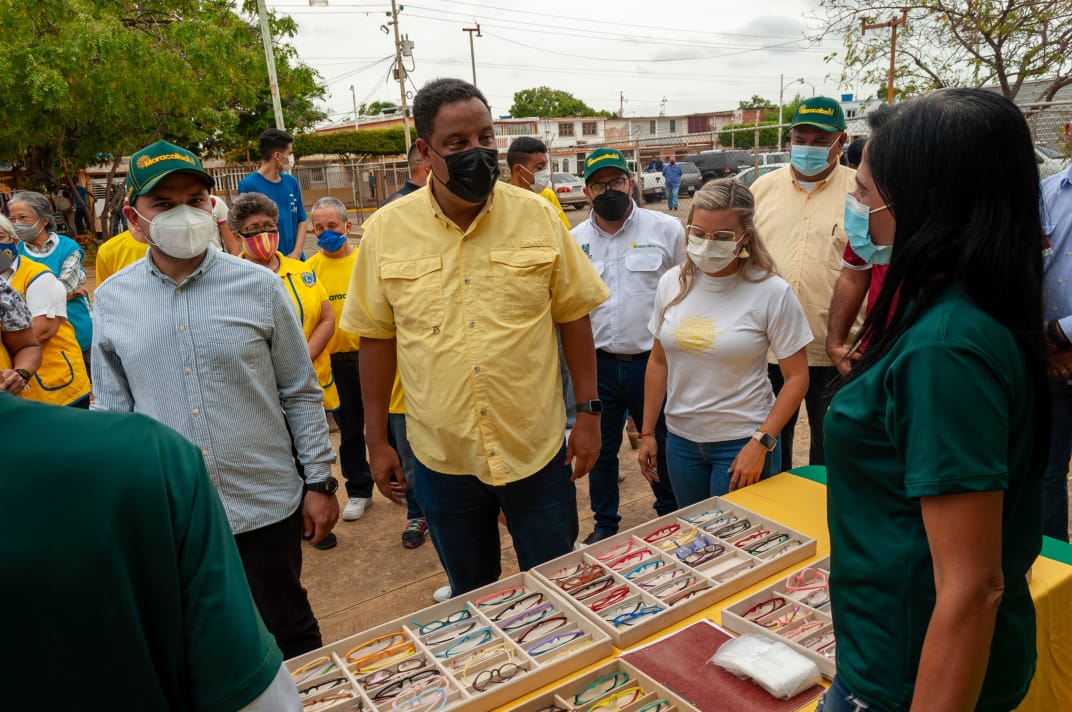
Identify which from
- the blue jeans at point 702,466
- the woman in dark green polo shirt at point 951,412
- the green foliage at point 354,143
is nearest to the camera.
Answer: the woman in dark green polo shirt at point 951,412

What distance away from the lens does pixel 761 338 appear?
2730 millimetres

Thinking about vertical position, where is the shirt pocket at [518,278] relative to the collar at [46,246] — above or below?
below

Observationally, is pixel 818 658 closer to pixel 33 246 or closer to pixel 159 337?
pixel 159 337

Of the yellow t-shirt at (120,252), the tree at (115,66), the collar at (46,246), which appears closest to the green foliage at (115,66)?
the tree at (115,66)

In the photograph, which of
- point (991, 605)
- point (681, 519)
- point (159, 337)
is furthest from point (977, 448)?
point (159, 337)

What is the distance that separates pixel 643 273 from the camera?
151 inches

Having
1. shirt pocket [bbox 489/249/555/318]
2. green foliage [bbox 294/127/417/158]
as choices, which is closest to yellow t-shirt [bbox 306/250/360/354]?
shirt pocket [bbox 489/249/555/318]

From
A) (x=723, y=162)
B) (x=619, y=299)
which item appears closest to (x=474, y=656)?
(x=619, y=299)

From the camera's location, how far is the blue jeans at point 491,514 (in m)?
2.48

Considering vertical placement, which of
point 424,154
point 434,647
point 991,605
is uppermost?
point 424,154

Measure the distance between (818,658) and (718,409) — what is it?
1158 mm

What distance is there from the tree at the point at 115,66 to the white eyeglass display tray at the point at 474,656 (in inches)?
569

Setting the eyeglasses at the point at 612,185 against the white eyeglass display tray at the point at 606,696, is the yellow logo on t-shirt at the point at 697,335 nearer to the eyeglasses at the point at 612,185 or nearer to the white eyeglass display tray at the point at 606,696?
the white eyeglass display tray at the point at 606,696

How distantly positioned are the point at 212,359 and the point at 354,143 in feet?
110
